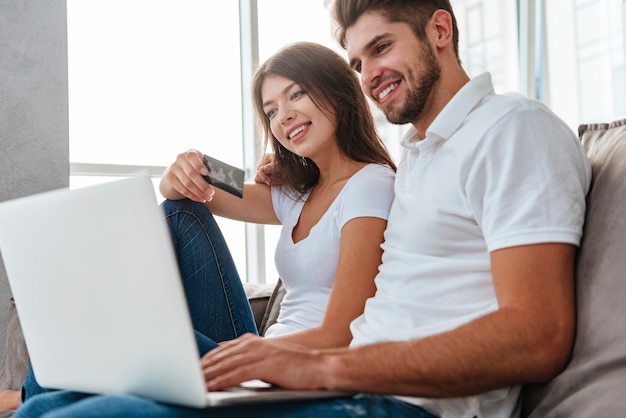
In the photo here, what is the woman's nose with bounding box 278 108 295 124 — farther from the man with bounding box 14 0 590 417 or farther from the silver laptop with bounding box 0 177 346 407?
the silver laptop with bounding box 0 177 346 407

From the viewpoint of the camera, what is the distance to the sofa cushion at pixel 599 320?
92cm

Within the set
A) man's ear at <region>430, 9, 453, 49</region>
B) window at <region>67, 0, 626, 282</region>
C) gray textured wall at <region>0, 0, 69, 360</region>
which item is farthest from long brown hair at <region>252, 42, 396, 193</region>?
gray textured wall at <region>0, 0, 69, 360</region>

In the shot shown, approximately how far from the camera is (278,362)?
38.7 inches

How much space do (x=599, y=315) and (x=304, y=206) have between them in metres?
0.93

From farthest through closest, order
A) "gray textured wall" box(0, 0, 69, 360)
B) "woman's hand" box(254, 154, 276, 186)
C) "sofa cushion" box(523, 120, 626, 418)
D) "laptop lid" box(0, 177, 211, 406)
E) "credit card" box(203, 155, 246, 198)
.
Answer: "gray textured wall" box(0, 0, 69, 360), "woman's hand" box(254, 154, 276, 186), "credit card" box(203, 155, 246, 198), "sofa cushion" box(523, 120, 626, 418), "laptop lid" box(0, 177, 211, 406)

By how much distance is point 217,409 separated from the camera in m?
0.86

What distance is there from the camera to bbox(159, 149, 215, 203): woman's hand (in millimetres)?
1668

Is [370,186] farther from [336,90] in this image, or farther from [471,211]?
[471,211]

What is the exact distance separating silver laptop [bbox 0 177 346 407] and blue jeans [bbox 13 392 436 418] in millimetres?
18

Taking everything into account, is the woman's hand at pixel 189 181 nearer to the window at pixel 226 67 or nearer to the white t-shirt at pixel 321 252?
the white t-shirt at pixel 321 252

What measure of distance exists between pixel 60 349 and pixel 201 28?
2931 millimetres

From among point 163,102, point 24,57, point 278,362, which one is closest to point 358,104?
point 278,362

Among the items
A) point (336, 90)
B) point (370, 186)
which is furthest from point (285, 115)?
point (370, 186)

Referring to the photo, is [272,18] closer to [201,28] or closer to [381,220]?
[201,28]
